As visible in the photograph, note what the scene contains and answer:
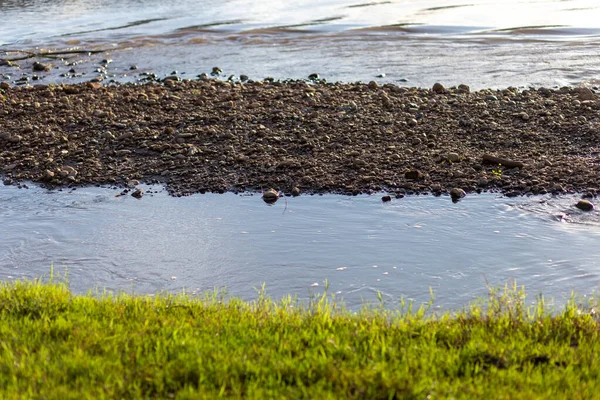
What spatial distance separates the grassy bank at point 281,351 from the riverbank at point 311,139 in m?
4.39

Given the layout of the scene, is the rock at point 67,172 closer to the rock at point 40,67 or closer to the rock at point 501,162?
the rock at point 501,162

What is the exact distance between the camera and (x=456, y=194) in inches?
405

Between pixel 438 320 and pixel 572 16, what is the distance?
25435mm

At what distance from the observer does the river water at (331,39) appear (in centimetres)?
1964

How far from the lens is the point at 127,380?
4969 mm

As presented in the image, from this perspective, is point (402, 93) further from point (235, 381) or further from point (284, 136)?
point (235, 381)

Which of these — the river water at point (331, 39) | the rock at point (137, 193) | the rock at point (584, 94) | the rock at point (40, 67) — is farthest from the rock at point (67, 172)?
the rock at point (40, 67)

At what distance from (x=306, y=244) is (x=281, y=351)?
360 centimetres

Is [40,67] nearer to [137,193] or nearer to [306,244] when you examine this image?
[137,193]

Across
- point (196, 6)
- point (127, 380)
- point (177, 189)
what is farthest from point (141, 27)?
point (127, 380)

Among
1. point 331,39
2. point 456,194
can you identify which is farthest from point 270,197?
point 331,39

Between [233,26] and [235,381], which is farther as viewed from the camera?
[233,26]

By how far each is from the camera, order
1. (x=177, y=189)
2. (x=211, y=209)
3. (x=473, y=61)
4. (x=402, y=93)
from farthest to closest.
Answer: (x=473, y=61) < (x=402, y=93) < (x=177, y=189) < (x=211, y=209)

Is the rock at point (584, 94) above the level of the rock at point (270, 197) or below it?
above
